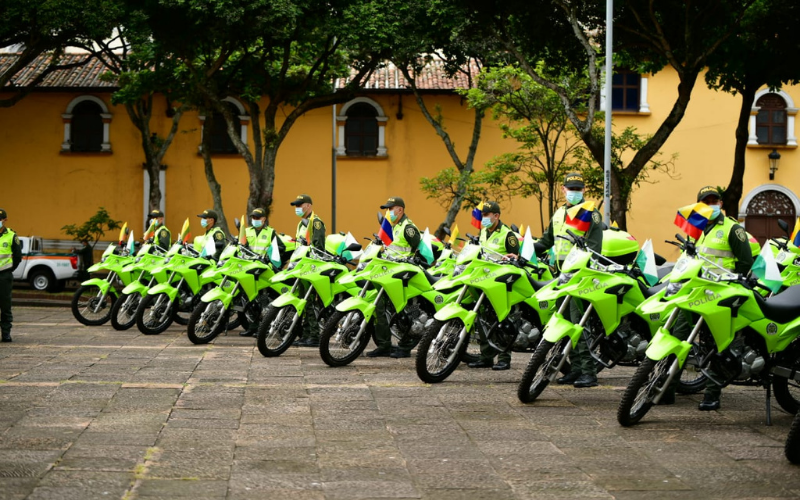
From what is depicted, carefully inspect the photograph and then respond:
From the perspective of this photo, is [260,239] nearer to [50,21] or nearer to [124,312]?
[124,312]

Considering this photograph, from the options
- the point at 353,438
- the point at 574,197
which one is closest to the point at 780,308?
the point at 574,197

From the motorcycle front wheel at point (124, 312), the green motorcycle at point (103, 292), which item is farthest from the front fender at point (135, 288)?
the green motorcycle at point (103, 292)

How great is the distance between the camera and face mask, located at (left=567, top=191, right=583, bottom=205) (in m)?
9.93

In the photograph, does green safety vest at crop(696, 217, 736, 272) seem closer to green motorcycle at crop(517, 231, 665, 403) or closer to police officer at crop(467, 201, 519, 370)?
green motorcycle at crop(517, 231, 665, 403)

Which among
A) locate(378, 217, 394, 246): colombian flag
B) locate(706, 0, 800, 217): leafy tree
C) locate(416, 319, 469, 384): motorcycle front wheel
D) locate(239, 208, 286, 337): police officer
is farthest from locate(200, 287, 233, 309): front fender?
locate(706, 0, 800, 217): leafy tree

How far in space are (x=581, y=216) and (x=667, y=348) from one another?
95.8 inches

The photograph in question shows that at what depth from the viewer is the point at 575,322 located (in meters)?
8.98

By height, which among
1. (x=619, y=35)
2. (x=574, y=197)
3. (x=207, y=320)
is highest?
(x=619, y=35)

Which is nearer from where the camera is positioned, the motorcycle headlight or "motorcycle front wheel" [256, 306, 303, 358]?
the motorcycle headlight

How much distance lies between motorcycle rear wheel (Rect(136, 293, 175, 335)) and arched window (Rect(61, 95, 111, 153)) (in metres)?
18.1

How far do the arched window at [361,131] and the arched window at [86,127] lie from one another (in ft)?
24.0

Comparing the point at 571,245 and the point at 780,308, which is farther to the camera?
the point at 571,245

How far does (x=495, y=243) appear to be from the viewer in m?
10.7

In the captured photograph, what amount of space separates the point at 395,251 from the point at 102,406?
13.9 ft
